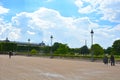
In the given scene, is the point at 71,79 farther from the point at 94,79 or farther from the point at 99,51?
the point at 99,51

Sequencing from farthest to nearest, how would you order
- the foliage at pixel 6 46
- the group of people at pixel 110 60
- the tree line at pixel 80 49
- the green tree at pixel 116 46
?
the foliage at pixel 6 46 → the green tree at pixel 116 46 → the tree line at pixel 80 49 → the group of people at pixel 110 60

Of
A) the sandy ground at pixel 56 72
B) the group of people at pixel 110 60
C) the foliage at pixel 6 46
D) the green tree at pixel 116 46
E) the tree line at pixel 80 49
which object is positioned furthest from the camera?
the foliage at pixel 6 46

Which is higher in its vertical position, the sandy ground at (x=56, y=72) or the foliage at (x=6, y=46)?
the foliage at (x=6, y=46)

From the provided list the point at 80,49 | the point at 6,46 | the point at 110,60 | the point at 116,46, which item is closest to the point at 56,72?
the point at 110,60

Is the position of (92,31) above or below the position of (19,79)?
above

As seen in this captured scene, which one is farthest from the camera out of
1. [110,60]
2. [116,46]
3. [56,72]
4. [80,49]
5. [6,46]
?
[80,49]

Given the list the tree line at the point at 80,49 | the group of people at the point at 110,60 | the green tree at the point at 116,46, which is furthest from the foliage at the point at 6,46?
the group of people at the point at 110,60

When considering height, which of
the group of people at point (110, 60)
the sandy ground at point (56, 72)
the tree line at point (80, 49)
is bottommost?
the sandy ground at point (56, 72)

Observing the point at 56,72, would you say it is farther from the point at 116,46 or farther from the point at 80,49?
the point at 80,49

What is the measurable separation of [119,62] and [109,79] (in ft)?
86.3

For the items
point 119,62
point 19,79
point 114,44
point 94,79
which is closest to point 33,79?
point 19,79

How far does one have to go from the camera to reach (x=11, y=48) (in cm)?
12331

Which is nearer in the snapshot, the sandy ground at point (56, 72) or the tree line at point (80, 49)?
the sandy ground at point (56, 72)

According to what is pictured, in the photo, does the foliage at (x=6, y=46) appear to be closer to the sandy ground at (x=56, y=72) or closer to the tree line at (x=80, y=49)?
the tree line at (x=80, y=49)
